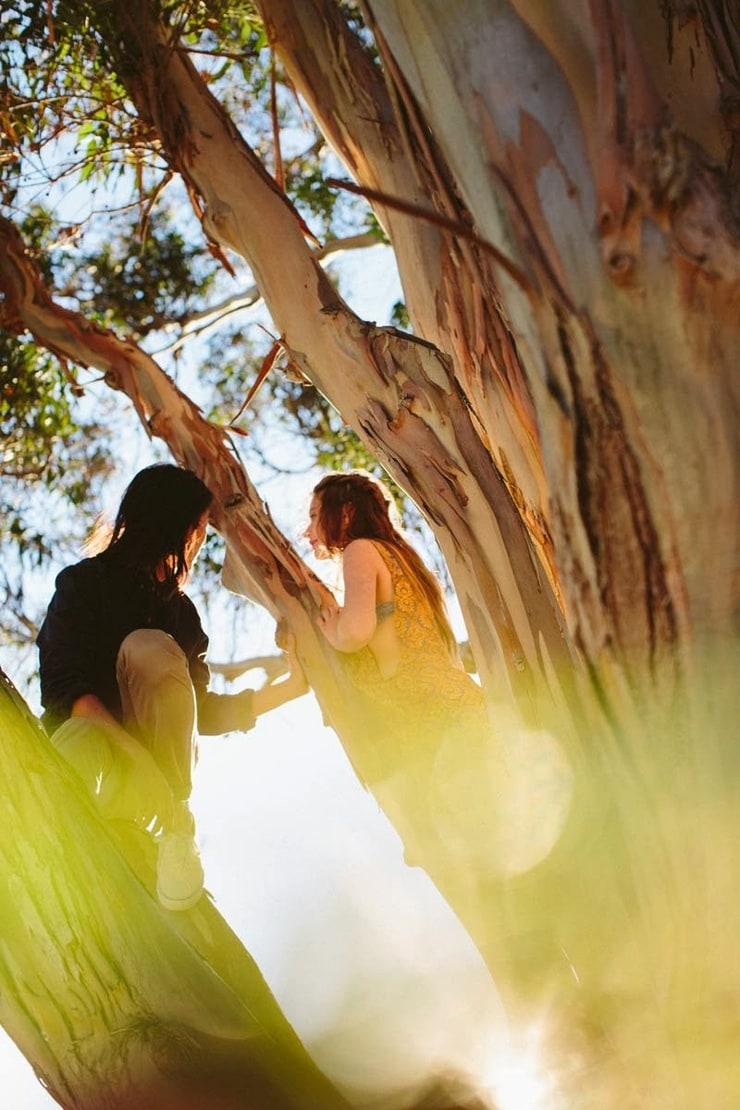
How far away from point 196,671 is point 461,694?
66 cm

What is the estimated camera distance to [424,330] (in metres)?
2.38

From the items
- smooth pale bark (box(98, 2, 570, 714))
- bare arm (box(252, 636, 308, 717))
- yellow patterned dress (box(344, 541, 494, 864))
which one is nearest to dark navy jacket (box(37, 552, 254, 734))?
bare arm (box(252, 636, 308, 717))

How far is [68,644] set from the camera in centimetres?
234

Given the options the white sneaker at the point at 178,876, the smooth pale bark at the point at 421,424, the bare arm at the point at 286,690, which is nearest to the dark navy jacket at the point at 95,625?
the bare arm at the point at 286,690

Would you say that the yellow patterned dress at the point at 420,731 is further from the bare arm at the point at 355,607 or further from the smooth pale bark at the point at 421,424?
the smooth pale bark at the point at 421,424

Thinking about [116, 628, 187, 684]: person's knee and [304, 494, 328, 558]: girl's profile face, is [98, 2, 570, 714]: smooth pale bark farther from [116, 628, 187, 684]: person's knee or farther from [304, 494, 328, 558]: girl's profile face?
[116, 628, 187, 684]: person's knee

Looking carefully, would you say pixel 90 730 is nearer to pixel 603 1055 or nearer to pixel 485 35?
pixel 603 1055

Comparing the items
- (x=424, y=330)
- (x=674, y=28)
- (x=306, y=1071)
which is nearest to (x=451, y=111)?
(x=674, y=28)

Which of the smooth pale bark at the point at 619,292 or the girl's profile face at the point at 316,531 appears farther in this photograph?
the girl's profile face at the point at 316,531

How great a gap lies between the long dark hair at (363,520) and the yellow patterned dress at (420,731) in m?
0.06

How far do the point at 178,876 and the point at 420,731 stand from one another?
2.00 feet

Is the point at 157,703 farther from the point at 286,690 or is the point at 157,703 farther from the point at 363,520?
the point at 363,520

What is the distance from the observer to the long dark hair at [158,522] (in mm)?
2492

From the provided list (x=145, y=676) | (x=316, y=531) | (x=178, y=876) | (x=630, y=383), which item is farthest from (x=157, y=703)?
(x=630, y=383)
